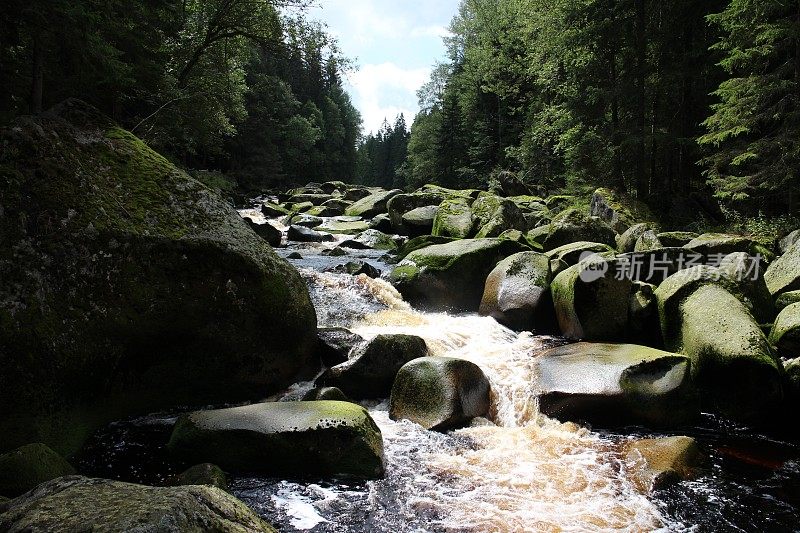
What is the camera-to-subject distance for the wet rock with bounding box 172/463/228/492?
13.9 feet

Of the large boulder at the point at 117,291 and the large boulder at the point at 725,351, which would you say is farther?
the large boulder at the point at 725,351

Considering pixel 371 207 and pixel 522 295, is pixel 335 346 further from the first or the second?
pixel 371 207

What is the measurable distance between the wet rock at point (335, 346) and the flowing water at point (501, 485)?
765 mm

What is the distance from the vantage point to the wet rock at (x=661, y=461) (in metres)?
4.88

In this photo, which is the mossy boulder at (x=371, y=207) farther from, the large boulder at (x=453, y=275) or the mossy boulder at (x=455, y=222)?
the large boulder at (x=453, y=275)

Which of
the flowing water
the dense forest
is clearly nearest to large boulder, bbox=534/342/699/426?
the flowing water

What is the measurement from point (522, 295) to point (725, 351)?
4.02m

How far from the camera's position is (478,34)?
45.8 metres

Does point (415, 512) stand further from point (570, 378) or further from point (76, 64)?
point (76, 64)

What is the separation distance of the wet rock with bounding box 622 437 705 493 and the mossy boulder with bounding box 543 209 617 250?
28.5 ft

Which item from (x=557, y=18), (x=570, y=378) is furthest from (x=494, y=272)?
(x=557, y=18)

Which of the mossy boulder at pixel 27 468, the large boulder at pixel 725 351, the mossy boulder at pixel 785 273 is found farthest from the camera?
the mossy boulder at pixel 785 273

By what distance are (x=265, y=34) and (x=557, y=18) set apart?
459 inches

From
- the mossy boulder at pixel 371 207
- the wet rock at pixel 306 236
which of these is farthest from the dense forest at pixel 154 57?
the mossy boulder at pixel 371 207
